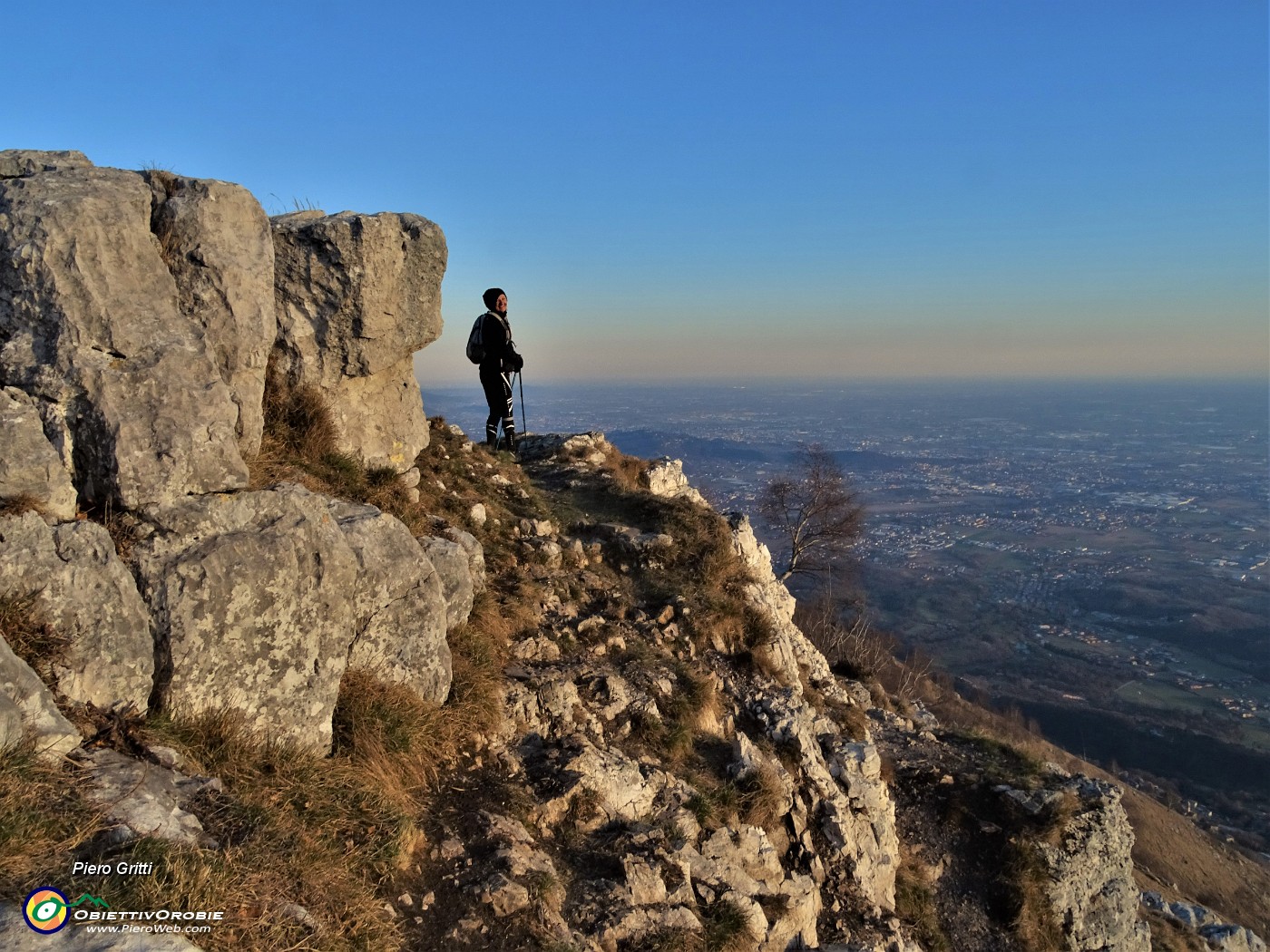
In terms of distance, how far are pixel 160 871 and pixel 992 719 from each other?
4451 cm

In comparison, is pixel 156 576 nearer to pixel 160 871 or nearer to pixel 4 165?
pixel 160 871

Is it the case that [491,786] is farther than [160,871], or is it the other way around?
[491,786]

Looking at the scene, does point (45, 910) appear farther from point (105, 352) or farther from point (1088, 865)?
point (1088, 865)

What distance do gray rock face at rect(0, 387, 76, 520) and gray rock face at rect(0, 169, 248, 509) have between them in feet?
0.64

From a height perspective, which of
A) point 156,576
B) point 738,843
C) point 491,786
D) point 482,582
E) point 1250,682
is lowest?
point 1250,682

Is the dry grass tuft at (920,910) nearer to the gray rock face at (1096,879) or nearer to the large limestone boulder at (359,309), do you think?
the gray rock face at (1096,879)

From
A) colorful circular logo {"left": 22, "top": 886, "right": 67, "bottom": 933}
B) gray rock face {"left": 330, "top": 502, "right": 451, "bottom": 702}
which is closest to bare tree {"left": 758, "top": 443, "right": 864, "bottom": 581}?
gray rock face {"left": 330, "top": 502, "right": 451, "bottom": 702}

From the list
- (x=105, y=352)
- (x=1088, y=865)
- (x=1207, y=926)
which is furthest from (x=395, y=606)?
(x=1207, y=926)

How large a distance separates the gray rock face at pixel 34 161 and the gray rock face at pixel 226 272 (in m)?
0.63

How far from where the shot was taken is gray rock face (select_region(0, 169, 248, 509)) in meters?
4.96

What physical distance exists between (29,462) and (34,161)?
360 centimetres

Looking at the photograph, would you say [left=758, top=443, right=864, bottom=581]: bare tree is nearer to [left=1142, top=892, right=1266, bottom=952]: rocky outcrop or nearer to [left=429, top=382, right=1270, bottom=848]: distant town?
[left=429, top=382, right=1270, bottom=848]: distant town

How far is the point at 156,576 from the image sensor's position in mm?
4719

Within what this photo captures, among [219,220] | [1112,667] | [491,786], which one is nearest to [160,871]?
[491,786]
